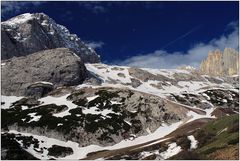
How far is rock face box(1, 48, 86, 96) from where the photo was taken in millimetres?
173250

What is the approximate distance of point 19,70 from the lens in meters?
182

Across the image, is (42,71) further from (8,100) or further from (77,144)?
(77,144)

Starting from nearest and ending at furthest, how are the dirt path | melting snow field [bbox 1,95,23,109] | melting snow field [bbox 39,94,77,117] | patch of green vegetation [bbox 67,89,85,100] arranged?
the dirt path < melting snow field [bbox 39,94,77,117] < melting snow field [bbox 1,95,23,109] < patch of green vegetation [bbox 67,89,85,100]

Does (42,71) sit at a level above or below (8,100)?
above

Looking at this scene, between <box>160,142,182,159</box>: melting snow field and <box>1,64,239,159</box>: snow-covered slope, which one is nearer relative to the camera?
<box>160,142,182,159</box>: melting snow field

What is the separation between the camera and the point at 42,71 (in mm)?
183125

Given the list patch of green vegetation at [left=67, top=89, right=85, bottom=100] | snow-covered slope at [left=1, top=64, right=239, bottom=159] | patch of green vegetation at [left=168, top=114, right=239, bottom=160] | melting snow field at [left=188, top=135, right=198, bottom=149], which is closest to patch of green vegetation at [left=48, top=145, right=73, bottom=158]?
snow-covered slope at [left=1, top=64, right=239, bottom=159]

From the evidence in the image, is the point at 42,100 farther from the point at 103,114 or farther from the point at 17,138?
the point at 17,138

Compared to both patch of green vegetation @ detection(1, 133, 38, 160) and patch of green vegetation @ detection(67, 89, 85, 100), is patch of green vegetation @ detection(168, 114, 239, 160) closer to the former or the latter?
patch of green vegetation @ detection(1, 133, 38, 160)

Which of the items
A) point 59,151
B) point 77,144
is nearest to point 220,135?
point 59,151

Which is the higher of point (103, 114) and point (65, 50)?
point (65, 50)

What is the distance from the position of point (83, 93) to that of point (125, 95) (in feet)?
57.0

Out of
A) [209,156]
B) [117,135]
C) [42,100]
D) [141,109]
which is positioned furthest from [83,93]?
[209,156]

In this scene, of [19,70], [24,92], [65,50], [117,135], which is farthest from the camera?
[65,50]
